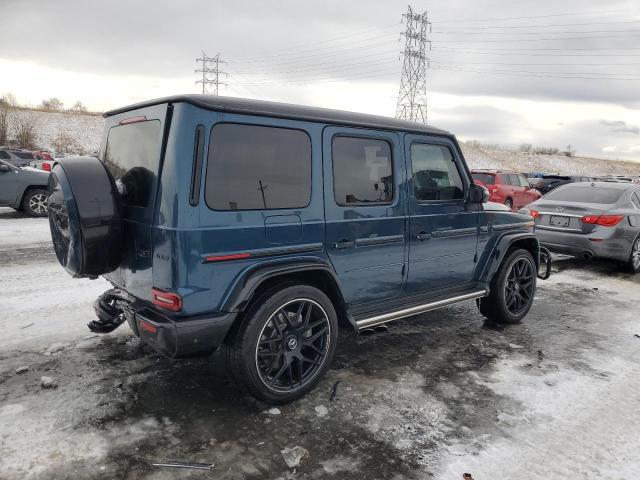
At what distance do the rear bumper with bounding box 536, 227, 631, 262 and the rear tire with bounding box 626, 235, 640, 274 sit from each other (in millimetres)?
145

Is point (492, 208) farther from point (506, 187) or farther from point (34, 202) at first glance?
point (506, 187)

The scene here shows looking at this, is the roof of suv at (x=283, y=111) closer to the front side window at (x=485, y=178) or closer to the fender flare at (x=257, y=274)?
the fender flare at (x=257, y=274)

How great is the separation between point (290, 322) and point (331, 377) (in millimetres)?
748

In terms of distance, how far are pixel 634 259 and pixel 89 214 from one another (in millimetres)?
8378

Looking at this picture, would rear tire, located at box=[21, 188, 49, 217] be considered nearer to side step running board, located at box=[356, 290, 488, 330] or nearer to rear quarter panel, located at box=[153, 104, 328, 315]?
rear quarter panel, located at box=[153, 104, 328, 315]

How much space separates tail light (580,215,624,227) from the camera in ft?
24.9

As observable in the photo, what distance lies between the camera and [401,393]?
11.6 ft

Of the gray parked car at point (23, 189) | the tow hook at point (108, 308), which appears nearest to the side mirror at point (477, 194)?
the tow hook at point (108, 308)

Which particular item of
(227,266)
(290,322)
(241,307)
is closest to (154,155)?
(227,266)

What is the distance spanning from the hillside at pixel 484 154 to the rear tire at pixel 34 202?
1248 inches

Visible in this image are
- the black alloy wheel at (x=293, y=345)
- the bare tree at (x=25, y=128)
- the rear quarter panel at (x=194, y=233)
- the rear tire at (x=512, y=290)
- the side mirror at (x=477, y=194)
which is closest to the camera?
the rear quarter panel at (x=194, y=233)

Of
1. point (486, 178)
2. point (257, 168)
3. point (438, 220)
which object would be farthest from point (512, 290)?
point (486, 178)

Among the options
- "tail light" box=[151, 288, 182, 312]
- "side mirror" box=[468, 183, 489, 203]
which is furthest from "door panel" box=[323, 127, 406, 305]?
"tail light" box=[151, 288, 182, 312]

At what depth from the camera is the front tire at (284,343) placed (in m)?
3.08
